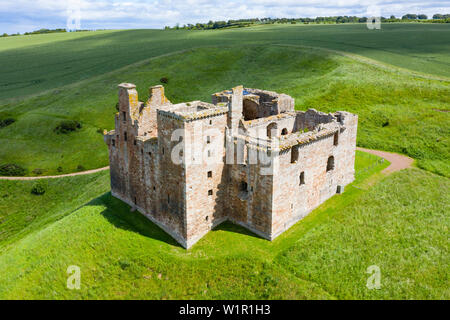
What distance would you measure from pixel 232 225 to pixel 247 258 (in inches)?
185

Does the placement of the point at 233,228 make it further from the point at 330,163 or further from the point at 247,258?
the point at 330,163

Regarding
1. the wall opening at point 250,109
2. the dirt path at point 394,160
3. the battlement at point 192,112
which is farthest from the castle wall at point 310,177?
the wall opening at point 250,109

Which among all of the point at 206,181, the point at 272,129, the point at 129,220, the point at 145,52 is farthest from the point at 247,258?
the point at 145,52

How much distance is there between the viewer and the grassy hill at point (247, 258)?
2716 cm

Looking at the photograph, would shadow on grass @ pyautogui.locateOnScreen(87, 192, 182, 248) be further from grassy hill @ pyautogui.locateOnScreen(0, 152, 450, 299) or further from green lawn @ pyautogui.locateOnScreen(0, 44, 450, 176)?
green lawn @ pyautogui.locateOnScreen(0, 44, 450, 176)

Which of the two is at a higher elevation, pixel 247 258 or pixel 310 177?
pixel 310 177

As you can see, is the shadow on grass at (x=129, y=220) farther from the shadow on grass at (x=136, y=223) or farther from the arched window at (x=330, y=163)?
the arched window at (x=330, y=163)

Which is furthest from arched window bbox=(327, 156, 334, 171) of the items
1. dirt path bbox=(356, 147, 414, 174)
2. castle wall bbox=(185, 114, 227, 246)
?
castle wall bbox=(185, 114, 227, 246)

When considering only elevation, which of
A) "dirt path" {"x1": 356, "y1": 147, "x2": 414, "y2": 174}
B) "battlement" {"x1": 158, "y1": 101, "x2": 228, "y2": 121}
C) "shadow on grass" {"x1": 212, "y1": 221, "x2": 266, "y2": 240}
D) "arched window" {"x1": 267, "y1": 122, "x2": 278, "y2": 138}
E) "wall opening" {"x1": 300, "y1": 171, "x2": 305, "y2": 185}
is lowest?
"shadow on grass" {"x1": 212, "y1": 221, "x2": 266, "y2": 240}

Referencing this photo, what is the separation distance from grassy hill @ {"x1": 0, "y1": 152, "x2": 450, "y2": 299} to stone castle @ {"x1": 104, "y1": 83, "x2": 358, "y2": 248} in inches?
60.3

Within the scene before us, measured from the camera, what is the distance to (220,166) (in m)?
32.1

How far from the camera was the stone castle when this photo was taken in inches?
1173

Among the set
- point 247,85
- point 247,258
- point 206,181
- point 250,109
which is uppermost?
point 247,85
